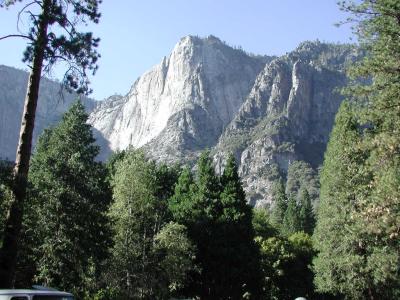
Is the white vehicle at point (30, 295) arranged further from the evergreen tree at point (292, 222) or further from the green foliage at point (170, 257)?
the evergreen tree at point (292, 222)

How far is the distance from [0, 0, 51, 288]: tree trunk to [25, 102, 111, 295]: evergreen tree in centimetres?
1323

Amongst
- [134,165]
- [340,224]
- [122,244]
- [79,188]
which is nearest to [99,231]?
[79,188]

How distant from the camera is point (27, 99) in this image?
Result: 46.3ft

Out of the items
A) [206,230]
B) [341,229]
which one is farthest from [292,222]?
[341,229]

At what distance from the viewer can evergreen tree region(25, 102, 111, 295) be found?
28.0 meters

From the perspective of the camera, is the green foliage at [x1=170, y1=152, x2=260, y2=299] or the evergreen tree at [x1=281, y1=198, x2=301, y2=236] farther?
the evergreen tree at [x1=281, y1=198, x2=301, y2=236]

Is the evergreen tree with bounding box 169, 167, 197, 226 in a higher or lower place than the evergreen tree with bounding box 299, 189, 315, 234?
lower

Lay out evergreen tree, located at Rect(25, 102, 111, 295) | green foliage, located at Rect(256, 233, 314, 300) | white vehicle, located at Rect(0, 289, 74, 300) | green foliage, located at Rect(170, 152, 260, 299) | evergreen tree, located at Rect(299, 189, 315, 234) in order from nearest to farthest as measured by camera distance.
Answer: white vehicle, located at Rect(0, 289, 74, 300) < evergreen tree, located at Rect(25, 102, 111, 295) < green foliage, located at Rect(170, 152, 260, 299) < green foliage, located at Rect(256, 233, 314, 300) < evergreen tree, located at Rect(299, 189, 315, 234)

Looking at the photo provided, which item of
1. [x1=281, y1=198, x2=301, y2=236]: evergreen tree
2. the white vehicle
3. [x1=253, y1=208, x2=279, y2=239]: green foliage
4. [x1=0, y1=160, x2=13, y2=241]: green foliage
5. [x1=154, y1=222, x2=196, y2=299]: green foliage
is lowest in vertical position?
the white vehicle

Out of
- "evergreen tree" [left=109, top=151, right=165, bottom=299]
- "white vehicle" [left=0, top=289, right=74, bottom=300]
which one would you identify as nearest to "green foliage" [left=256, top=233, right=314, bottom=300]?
"evergreen tree" [left=109, top=151, right=165, bottom=299]

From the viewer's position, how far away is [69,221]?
2848 cm

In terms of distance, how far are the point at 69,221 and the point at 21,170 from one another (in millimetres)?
15514

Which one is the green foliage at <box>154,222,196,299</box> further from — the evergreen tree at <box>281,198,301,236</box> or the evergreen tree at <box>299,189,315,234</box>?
the evergreen tree at <box>299,189,315,234</box>

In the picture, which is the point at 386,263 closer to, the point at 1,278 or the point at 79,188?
the point at 79,188
